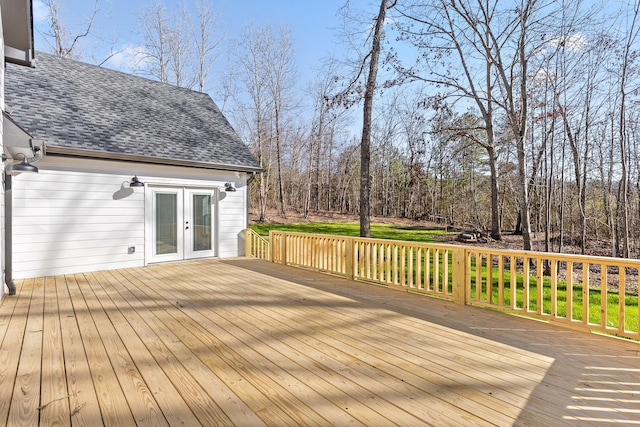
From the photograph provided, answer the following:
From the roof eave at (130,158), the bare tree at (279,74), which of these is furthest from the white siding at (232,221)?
the bare tree at (279,74)

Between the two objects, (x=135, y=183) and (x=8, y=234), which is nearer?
(x=8, y=234)

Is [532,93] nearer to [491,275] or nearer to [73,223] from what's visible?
[491,275]

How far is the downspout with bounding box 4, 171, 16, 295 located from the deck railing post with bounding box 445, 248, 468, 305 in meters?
6.17

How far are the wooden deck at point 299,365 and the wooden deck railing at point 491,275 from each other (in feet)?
0.85

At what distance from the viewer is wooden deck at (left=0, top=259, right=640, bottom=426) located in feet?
6.37

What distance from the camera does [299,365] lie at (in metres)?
2.55

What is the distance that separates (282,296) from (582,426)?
3.45 m

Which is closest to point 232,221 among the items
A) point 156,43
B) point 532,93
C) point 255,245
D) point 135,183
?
point 255,245

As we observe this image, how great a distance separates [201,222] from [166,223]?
0.79 m

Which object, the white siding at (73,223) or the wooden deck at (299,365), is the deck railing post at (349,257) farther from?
the white siding at (73,223)

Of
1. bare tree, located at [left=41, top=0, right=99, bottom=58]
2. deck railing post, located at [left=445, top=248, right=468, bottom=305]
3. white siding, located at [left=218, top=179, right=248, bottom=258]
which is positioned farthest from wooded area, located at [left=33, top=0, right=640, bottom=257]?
deck railing post, located at [left=445, top=248, right=468, bottom=305]

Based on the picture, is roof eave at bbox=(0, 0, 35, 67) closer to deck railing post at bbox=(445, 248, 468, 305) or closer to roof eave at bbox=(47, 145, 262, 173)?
roof eave at bbox=(47, 145, 262, 173)

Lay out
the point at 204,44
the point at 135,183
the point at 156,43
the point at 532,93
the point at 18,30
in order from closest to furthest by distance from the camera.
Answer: the point at 18,30, the point at 135,183, the point at 532,93, the point at 156,43, the point at 204,44

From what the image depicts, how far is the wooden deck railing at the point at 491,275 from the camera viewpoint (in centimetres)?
330
